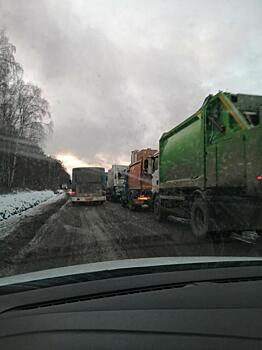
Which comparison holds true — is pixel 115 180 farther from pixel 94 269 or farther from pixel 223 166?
pixel 94 269

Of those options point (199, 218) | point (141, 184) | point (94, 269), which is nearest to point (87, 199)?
point (141, 184)

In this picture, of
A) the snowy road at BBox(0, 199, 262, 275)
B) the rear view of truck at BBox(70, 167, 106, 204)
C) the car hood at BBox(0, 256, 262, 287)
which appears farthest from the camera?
the rear view of truck at BBox(70, 167, 106, 204)

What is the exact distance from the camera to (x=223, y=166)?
28.0 ft

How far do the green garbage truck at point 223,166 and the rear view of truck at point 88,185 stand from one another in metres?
16.7

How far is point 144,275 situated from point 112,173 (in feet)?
110

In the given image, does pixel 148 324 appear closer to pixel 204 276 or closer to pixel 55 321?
pixel 55 321

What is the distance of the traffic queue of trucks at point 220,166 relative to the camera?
7438 millimetres

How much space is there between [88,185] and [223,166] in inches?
816

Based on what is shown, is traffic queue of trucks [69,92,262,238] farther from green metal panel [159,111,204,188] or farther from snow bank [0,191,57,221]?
snow bank [0,191,57,221]

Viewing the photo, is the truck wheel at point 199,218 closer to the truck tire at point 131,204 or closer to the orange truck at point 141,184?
the orange truck at point 141,184

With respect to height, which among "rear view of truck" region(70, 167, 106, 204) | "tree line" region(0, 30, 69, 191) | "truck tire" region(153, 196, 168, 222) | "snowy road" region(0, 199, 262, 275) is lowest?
"snowy road" region(0, 199, 262, 275)

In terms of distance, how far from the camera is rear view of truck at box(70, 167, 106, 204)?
28.1 metres

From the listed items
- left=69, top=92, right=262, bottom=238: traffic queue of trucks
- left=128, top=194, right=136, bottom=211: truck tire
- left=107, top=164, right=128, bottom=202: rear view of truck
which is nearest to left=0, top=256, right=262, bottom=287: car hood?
left=69, top=92, right=262, bottom=238: traffic queue of trucks

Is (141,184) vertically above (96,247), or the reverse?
(141,184)
